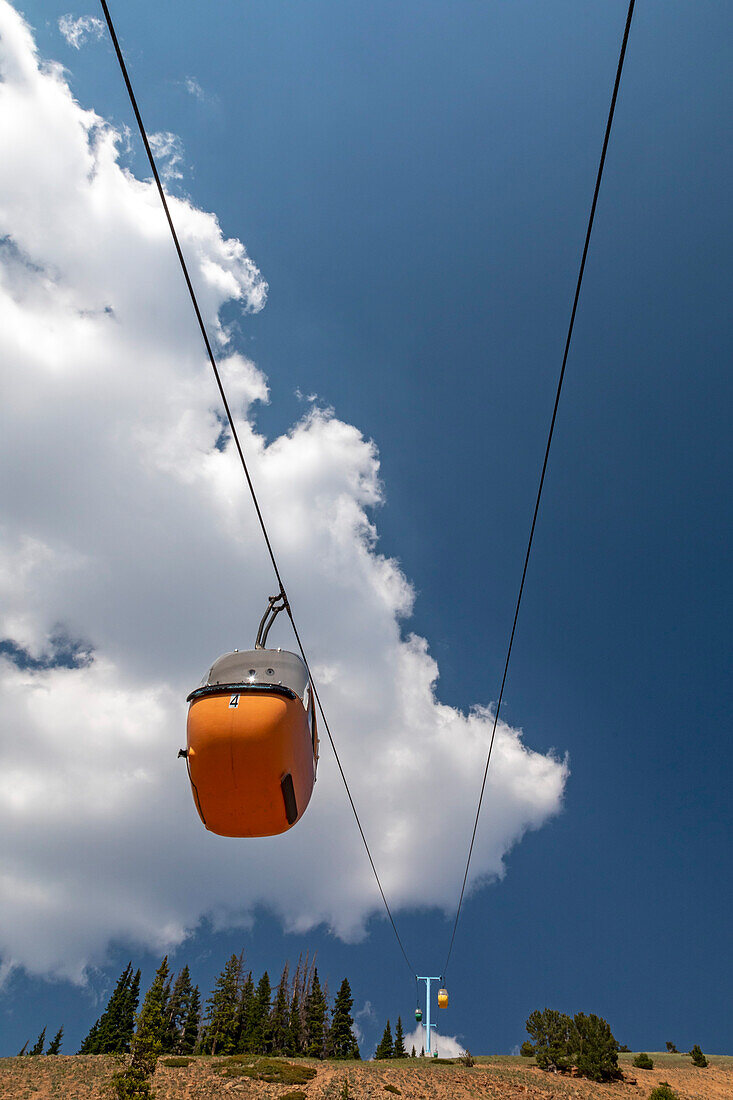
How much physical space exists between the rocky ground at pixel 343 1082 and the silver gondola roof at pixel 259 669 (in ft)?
142

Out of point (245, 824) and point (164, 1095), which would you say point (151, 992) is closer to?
point (164, 1095)

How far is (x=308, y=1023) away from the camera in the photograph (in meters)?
81.9

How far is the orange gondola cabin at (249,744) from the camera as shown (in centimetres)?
779

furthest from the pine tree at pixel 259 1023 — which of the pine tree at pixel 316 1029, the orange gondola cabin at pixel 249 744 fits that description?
the orange gondola cabin at pixel 249 744

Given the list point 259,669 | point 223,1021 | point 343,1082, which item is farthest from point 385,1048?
point 259,669

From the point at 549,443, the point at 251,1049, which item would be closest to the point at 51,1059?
the point at 251,1049

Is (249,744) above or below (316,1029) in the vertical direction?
below

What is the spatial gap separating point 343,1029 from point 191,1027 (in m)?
21.7

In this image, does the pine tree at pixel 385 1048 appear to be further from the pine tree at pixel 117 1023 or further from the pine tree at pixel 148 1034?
the pine tree at pixel 148 1034

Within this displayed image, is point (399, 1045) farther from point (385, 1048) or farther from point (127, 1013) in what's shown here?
point (127, 1013)

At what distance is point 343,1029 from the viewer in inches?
3314

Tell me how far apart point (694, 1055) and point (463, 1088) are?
37.7m

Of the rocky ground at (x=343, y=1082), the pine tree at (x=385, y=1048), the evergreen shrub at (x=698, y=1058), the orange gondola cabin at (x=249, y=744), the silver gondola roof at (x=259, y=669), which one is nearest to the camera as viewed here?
the orange gondola cabin at (x=249, y=744)

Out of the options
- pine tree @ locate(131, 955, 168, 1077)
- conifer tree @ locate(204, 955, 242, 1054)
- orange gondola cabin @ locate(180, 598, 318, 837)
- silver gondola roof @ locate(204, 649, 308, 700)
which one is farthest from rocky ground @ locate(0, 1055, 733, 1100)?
silver gondola roof @ locate(204, 649, 308, 700)
